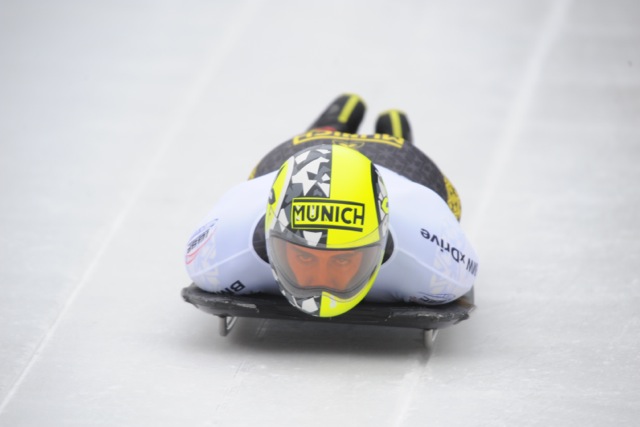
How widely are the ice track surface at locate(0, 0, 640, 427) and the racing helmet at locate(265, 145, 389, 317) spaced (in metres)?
0.47

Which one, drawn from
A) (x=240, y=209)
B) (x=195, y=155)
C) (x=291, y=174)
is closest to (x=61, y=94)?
(x=195, y=155)

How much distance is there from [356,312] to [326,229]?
605 mm

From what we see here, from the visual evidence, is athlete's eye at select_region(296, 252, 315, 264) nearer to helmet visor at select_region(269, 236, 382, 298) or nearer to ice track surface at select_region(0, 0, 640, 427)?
helmet visor at select_region(269, 236, 382, 298)

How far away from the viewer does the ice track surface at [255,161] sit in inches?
232

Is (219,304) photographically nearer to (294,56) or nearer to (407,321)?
(407,321)

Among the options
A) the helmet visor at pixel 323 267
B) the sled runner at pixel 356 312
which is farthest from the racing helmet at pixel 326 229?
the sled runner at pixel 356 312

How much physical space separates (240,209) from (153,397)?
Result: 3.54 feet

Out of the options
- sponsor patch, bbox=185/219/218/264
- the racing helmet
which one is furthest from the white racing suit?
the racing helmet

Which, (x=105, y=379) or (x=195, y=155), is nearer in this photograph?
(x=105, y=379)

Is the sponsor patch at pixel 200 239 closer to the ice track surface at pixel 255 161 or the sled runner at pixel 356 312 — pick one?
the sled runner at pixel 356 312

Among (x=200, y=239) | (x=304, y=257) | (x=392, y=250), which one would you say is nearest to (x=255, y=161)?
(x=200, y=239)

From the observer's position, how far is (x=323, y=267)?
5727mm

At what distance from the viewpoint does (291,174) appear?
5.80 m

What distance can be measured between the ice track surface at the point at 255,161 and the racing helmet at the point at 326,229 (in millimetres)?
467
